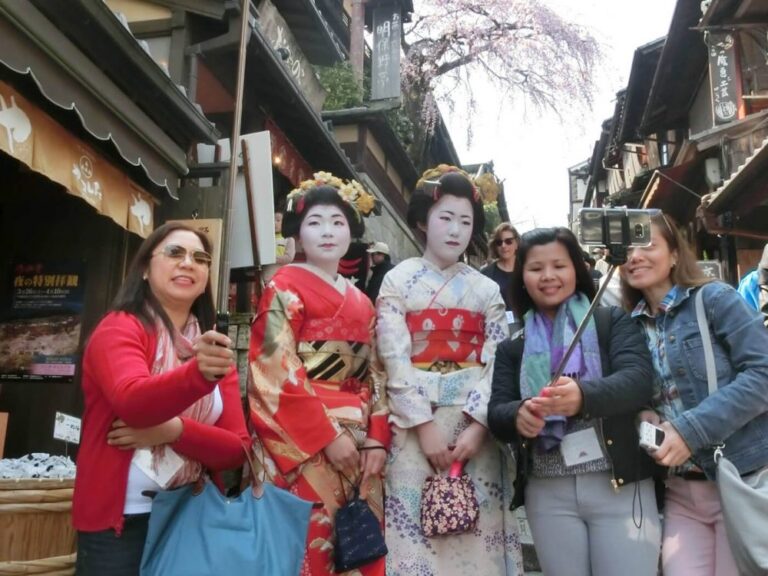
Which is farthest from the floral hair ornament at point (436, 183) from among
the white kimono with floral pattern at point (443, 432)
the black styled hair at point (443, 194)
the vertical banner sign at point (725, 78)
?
the vertical banner sign at point (725, 78)

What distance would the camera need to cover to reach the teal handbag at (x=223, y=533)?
207 centimetres

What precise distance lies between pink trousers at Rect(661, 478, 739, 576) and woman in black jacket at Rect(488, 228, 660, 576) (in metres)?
0.10

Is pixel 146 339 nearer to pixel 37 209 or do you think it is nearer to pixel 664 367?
pixel 664 367

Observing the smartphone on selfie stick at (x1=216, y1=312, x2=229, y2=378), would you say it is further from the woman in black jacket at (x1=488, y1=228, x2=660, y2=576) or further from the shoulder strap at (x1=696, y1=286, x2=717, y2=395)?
the shoulder strap at (x1=696, y1=286, x2=717, y2=395)

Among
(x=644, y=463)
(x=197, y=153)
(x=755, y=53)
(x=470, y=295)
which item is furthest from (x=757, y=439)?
(x=755, y=53)

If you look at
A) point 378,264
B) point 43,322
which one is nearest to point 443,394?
point 378,264

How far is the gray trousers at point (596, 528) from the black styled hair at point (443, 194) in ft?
4.62

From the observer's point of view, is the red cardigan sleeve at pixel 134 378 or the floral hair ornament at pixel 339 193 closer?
the red cardigan sleeve at pixel 134 378

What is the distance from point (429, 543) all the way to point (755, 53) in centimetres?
1148

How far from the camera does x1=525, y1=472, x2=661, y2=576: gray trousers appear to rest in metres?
2.39

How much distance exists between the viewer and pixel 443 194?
10.4ft

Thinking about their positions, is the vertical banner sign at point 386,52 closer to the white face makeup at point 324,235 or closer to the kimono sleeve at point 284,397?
the white face makeup at point 324,235

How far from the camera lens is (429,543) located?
107 inches

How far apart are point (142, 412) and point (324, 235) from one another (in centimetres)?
135
